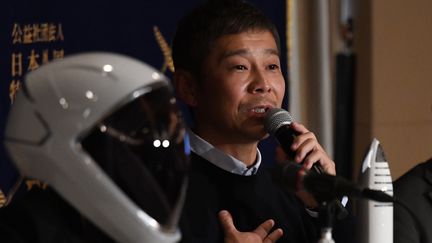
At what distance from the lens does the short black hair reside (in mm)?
2023

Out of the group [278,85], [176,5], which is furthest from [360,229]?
[176,5]

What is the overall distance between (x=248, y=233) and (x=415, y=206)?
620mm

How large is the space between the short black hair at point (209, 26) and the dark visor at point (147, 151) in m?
0.54

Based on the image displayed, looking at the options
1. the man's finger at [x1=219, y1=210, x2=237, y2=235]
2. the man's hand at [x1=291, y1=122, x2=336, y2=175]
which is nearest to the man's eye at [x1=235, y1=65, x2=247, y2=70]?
the man's hand at [x1=291, y1=122, x2=336, y2=175]

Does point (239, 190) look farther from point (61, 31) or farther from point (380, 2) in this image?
point (380, 2)

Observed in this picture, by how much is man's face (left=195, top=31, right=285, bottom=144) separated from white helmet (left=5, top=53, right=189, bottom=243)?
0.50 meters

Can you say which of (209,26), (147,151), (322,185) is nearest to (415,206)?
(209,26)

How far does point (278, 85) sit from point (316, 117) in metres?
1.70

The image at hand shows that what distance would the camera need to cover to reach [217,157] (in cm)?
201

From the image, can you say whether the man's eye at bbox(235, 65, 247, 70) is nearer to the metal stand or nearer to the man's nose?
the man's nose

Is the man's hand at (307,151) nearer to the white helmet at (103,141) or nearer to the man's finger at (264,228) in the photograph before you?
the man's finger at (264,228)

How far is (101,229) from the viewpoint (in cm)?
145

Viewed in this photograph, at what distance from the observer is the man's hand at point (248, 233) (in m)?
1.82

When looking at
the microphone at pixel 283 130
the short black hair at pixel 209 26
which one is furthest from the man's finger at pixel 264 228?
the short black hair at pixel 209 26
